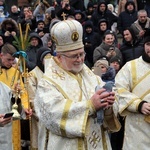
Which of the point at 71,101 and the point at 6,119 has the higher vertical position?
the point at 71,101

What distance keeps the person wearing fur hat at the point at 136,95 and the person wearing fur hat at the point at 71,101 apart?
1064 mm

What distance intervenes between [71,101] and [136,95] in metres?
1.53

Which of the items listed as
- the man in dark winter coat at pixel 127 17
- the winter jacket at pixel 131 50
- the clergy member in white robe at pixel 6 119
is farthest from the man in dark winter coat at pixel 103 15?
the clergy member in white robe at pixel 6 119

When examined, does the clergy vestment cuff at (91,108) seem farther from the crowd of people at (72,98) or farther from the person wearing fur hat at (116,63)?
the person wearing fur hat at (116,63)

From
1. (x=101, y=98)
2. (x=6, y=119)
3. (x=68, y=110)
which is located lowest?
(x=6, y=119)

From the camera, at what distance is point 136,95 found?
6.78 m

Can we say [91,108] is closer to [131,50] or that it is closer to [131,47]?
[131,50]

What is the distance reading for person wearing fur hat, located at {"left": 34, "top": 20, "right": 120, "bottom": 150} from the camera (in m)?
5.37

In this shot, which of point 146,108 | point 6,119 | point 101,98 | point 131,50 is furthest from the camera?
point 131,50

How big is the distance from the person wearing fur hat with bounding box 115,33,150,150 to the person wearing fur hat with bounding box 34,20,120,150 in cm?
106

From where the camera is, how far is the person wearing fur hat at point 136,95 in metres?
6.73

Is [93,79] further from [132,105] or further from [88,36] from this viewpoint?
[88,36]

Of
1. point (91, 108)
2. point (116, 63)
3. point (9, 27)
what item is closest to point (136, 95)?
point (91, 108)

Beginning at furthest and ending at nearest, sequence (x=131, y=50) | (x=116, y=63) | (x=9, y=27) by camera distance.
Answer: (x=9, y=27) → (x=131, y=50) → (x=116, y=63)
